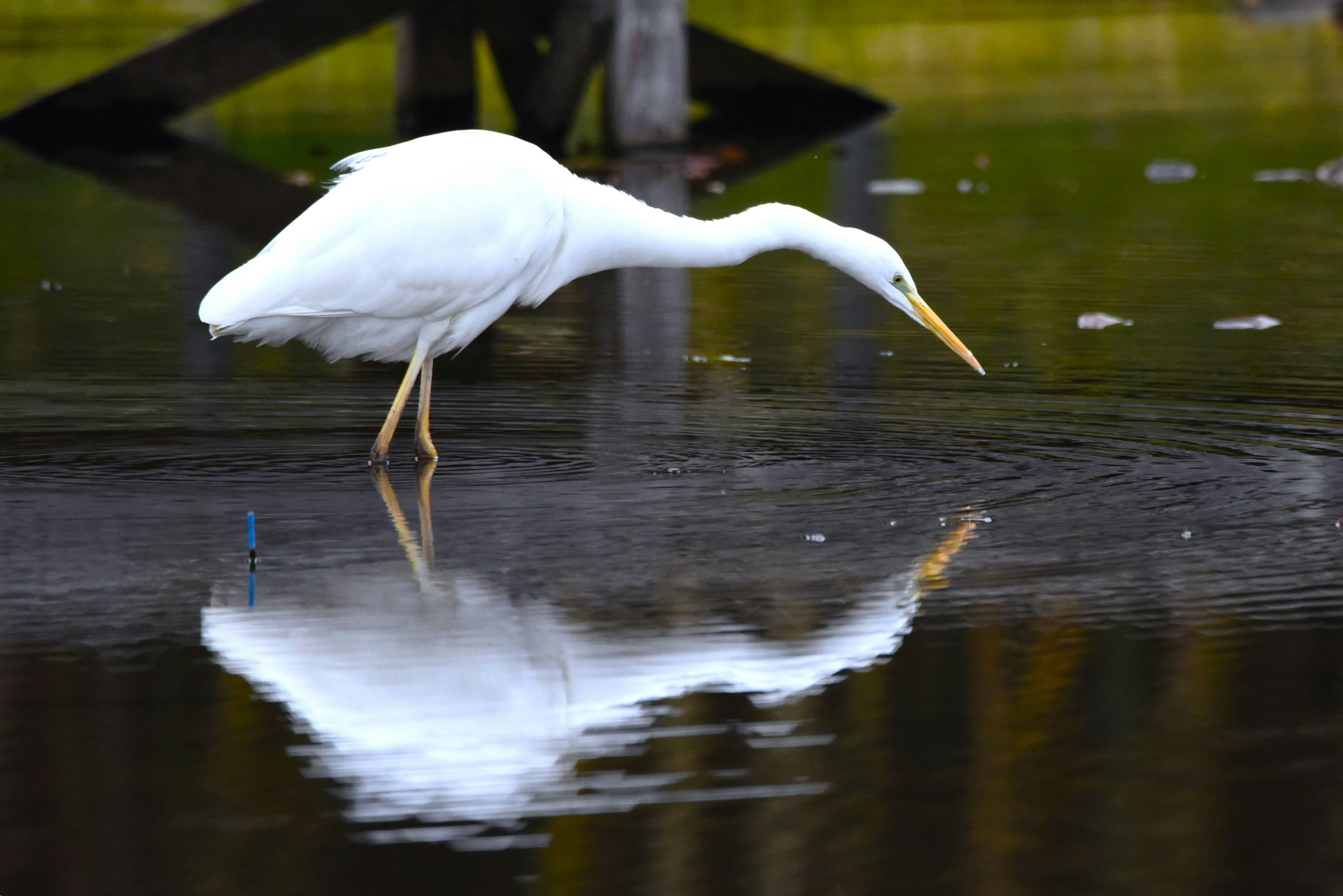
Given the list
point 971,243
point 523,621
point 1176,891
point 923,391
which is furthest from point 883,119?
point 1176,891

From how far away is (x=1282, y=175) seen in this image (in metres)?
17.6

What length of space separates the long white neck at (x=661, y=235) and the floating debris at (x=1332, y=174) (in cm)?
1019

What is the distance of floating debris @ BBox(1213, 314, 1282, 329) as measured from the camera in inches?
420

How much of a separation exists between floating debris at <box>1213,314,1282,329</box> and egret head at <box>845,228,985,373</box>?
10.4ft

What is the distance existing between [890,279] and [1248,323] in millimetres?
3532

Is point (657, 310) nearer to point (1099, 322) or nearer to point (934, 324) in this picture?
point (1099, 322)

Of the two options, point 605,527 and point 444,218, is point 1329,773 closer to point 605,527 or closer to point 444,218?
point 605,527

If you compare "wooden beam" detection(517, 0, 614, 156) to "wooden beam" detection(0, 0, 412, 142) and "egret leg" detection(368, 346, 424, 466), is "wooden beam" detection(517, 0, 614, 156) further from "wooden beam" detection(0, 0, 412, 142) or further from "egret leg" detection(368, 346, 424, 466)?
"egret leg" detection(368, 346, 424, 466)

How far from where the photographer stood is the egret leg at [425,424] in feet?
26.1

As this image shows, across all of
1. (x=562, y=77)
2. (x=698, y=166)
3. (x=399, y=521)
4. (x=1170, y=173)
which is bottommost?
(x=399, y=521)

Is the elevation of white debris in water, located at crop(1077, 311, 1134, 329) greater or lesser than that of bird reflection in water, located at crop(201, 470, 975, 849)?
greater

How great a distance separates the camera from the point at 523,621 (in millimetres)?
5742

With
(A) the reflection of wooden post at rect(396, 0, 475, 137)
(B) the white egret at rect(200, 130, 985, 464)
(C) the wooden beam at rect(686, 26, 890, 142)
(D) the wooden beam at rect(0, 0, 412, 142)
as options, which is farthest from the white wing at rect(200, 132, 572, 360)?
(A) the reflection of wooden post at rect(396, 0, 475, 137)

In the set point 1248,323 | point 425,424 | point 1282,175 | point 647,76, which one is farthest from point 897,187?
point 425,424
